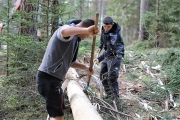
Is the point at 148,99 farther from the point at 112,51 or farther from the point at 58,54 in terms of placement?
the point at 58,54

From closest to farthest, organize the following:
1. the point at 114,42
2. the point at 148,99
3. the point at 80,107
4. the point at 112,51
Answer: the point at 80,107 < the point at 114,42 < the point at 112,51 < the point at 148,99

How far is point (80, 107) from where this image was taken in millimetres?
3236

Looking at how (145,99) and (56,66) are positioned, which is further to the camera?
(145,99)

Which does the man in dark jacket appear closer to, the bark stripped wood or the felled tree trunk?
the felled tree trunk

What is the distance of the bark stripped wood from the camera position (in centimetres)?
287

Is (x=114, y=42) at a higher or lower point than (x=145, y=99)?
higher

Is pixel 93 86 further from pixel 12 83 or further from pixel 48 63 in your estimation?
pixel 48 63

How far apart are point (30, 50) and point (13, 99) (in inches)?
45.7

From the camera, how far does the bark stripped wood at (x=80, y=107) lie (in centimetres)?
287

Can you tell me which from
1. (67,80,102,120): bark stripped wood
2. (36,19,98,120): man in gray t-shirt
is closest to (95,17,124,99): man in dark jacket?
(67,80,102,120): bark stripped wood

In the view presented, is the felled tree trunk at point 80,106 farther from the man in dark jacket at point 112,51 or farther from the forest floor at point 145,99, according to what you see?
the forest floor at point 145,99

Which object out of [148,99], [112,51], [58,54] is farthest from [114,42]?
[58,54]

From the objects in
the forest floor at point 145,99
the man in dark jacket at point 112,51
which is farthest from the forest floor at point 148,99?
the man in dark jacket at point 112,51

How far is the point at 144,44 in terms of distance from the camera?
13.3 metres
